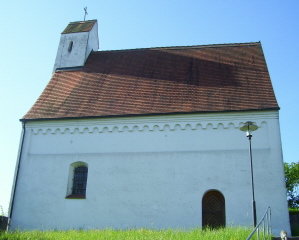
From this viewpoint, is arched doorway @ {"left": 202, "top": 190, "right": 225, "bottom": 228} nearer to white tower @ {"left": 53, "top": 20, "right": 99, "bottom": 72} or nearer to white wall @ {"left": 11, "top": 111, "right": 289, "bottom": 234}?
white wall @ {"left": 11, "top": 111, "right": 289, "bottom": 234}

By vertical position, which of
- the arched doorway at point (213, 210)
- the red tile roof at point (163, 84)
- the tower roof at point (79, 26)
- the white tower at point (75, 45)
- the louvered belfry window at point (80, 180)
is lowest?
the arched doorway at point (213, 210)

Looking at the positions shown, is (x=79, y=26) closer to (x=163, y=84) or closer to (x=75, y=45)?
(x=75, y=45)

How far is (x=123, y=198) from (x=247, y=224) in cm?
520

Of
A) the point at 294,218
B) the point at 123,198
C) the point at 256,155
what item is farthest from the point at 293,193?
the point at 123,198

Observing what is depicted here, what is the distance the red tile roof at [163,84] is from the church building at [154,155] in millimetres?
59

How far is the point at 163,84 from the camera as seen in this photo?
1767 cm

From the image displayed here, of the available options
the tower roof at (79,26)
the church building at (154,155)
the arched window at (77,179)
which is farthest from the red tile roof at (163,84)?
the arched window at (77,179)

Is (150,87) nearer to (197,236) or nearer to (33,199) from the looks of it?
(33,199)

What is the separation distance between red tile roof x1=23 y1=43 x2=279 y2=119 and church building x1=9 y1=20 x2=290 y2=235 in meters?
0.06

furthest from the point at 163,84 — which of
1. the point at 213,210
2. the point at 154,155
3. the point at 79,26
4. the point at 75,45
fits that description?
the point at 79,26

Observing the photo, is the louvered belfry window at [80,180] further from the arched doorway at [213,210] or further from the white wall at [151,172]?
the arched doorway at [213,210]

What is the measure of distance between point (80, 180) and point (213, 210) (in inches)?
243

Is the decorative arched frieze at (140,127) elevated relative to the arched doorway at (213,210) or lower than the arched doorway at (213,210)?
elevated

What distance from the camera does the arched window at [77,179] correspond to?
15.8 m
